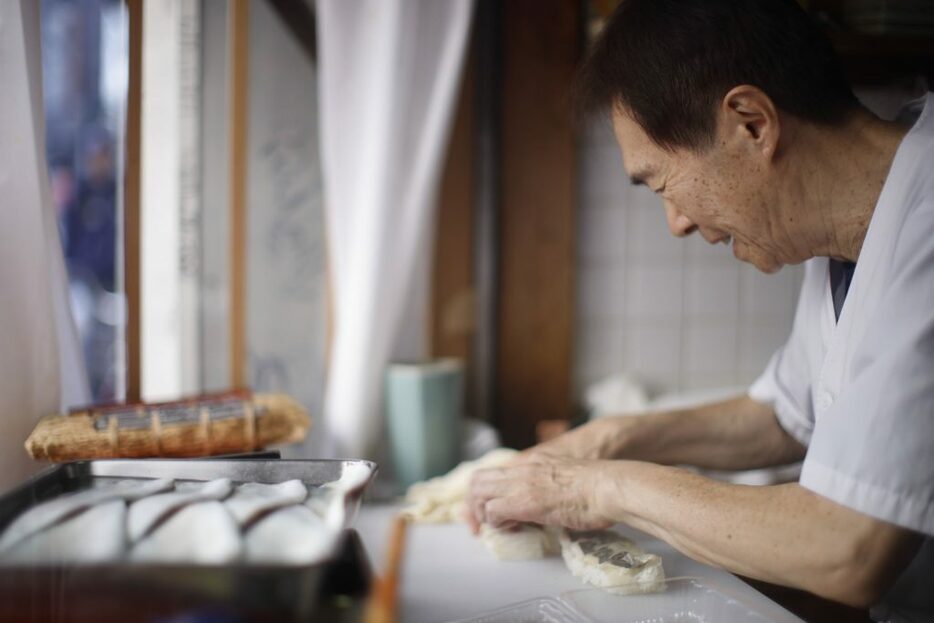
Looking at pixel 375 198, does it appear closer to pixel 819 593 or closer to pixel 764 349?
pixel 819 593

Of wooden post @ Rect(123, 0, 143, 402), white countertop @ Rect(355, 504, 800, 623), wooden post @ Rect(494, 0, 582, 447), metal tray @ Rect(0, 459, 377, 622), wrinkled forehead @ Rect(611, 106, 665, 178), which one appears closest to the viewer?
metal tray @ Rect(0, 459, 377, 622)

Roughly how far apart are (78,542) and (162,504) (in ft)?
0.20

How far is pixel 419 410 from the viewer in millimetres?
1428

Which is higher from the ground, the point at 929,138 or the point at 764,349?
the point at 929,138

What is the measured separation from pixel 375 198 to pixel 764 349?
1151 millimetres

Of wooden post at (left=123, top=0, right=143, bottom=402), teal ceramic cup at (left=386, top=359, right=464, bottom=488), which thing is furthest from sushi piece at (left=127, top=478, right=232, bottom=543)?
teal ceramic cup at (left=386, top=359, right=464, bottom=488)

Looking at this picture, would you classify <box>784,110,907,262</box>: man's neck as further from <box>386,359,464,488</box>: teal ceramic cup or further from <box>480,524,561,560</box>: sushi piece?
<box>386,359,464,488</box>: teal ceramic cup

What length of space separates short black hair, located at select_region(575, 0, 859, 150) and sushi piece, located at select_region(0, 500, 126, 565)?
0.66 meters

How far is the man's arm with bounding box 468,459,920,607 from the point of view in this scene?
0.66 m

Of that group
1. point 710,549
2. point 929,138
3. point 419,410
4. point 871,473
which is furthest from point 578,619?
point 419,410

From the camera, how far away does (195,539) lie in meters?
0.47

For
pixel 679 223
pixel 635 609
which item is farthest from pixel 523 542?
pixel 679 223

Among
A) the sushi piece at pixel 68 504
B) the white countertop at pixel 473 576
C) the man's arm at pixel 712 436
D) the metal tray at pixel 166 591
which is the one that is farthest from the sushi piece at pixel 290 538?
the man's arm at pixel 712 436

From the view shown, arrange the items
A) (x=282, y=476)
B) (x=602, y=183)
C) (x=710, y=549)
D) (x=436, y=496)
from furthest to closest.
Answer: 1. (x=602, y=183)
2. (x=436, y=496)
3. (x=710, y=549)
4. (x=282, y=476)
